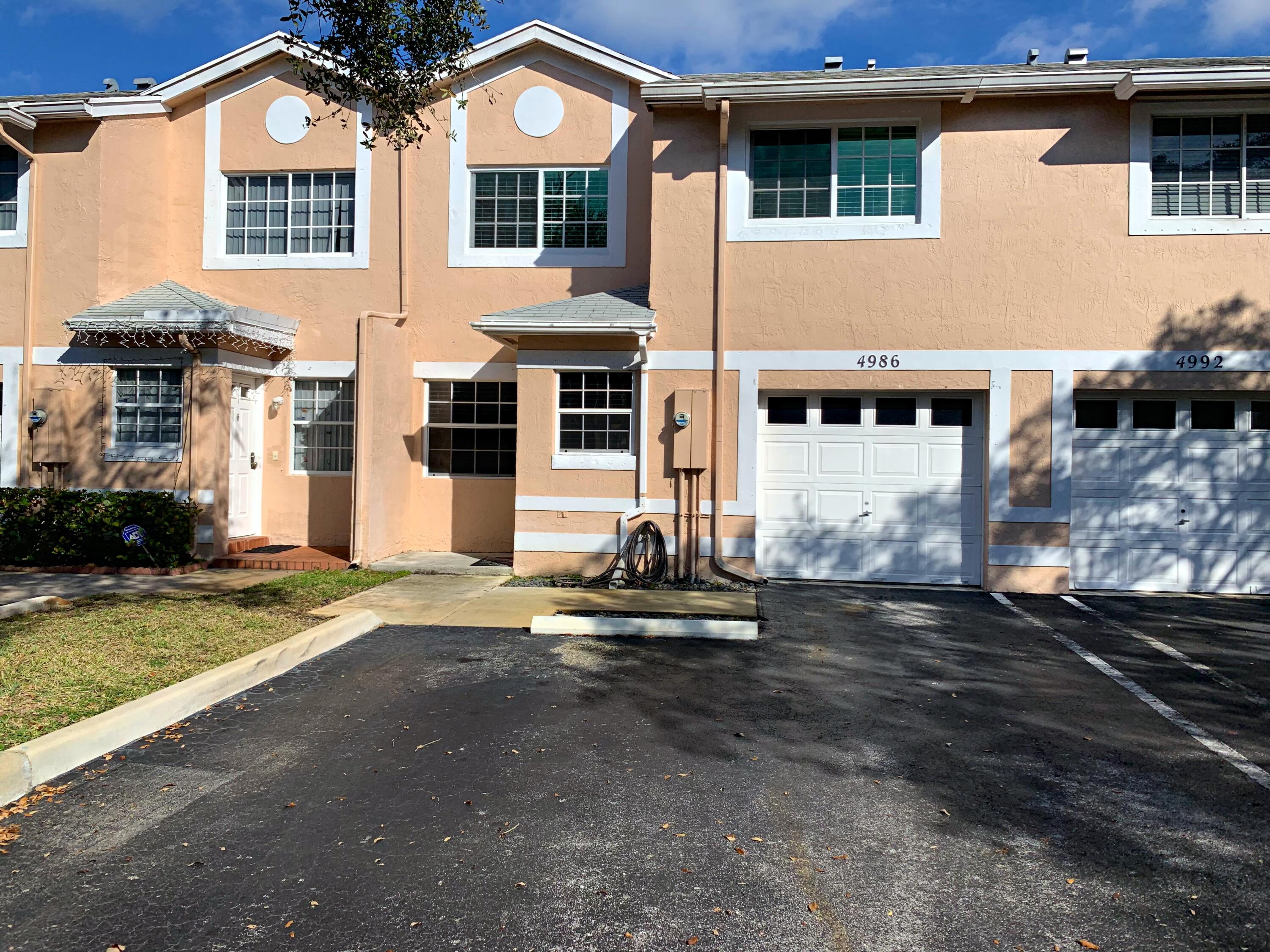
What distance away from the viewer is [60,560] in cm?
1160

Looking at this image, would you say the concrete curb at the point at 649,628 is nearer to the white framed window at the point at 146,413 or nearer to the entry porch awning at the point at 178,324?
the entry porch awning at the point at 178,324

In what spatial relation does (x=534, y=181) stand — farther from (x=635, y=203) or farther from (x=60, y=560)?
(x=60, y=560)

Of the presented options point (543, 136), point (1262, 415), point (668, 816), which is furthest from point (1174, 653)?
point (543, 136)

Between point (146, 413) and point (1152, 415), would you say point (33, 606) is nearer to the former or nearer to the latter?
point (146, 413)

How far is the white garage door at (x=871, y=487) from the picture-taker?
37.4ft

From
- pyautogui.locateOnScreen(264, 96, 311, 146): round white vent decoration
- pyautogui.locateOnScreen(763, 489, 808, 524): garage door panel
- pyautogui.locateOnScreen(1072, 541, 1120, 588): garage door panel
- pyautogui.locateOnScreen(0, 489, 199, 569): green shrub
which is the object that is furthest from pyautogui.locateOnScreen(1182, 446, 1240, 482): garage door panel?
pyautogui.locateOnScreen(264, 96, 311, 146): round white vent decoration

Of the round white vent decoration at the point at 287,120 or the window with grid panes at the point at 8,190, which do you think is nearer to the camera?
the window with grid panes at the point at 8,190

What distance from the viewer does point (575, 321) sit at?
11148 millimetres

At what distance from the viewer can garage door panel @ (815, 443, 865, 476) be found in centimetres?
1156

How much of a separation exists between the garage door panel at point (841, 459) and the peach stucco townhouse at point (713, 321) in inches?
1.6

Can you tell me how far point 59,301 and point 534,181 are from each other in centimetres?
726

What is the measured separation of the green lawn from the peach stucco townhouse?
2.75 meters

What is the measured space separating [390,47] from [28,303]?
27.2ft

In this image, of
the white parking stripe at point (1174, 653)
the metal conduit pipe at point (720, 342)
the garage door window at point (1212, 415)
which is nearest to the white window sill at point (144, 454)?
the metal conduit pipe at point (720, 342)
